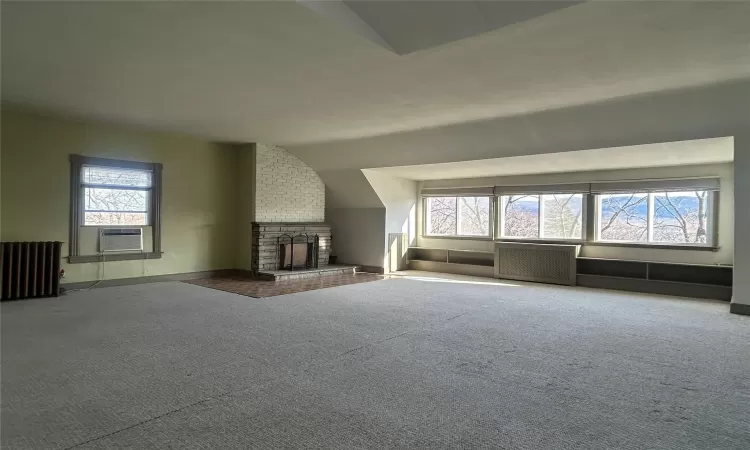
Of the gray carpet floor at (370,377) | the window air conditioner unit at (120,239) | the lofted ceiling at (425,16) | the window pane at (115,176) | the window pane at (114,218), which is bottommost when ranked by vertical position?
the gray carpet floor at (370,377)

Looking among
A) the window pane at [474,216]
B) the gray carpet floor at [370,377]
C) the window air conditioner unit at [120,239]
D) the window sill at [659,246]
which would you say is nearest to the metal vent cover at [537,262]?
the window sill at [659,246]

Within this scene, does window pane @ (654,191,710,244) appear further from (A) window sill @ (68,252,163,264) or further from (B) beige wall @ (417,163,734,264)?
(A) window sill @ (68,252,163,264)

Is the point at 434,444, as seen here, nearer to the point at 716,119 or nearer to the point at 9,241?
the point at 716,119

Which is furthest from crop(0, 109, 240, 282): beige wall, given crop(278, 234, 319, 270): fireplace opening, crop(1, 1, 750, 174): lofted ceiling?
crop(278, 234, 319, 270): fireplace opening

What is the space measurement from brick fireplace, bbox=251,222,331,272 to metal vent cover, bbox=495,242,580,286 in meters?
3.69

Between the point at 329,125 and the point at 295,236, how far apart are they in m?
2.86

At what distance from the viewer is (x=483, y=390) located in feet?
9.33

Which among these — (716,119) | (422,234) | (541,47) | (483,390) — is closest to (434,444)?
(483,390)

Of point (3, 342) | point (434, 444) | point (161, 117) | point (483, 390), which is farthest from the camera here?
point (161, 117)

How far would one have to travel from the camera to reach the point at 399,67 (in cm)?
398

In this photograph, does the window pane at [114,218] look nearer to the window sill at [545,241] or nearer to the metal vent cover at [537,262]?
the metal vent cover at [537,262]

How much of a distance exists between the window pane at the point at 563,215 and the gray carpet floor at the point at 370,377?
2.95 m

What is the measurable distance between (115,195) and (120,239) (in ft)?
2.34

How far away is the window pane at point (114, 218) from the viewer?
262 inches
